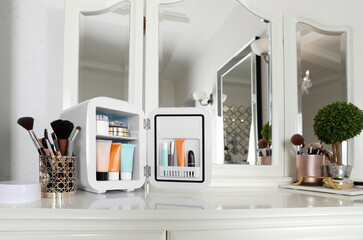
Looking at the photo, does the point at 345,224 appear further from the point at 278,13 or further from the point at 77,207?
the point at 278,13

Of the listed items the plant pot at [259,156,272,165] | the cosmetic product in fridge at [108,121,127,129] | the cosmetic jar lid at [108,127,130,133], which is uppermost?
the cosmetic product in fridge at [108,121,127,129]

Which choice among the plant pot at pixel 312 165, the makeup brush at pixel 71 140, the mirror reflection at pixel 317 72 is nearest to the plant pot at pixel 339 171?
the plant pot at pixel 312 165

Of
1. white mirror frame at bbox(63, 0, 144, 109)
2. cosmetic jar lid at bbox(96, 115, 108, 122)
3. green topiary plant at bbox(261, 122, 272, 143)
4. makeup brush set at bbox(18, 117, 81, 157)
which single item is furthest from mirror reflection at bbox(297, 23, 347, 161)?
makeup brush set at bbox(18, 117, 81, 157)

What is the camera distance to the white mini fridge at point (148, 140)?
2.69ft

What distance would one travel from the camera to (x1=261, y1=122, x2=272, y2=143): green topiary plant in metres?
1.15

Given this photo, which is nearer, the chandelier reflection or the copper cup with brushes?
the copper cup with brushes

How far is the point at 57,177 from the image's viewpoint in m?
0.73

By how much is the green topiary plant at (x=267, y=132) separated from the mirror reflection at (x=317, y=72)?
5.0 inches

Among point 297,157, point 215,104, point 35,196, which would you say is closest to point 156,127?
point 215,104

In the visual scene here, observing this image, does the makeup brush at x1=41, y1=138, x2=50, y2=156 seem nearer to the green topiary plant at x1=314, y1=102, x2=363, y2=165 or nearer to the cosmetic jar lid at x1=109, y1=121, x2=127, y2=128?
the cosmetic jar lid at x1=109, y1=121, x2=127, y2=128

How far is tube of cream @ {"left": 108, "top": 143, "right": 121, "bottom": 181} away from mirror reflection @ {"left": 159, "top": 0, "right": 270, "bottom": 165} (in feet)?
0.86

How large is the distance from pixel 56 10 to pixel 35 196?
2.23 ft

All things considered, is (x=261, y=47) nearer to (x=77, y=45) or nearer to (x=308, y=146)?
(x=308, y=146)

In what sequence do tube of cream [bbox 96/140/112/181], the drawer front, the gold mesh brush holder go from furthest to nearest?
tube of cream [bbox 96/140/112/181] → the gold mesh brush holder → the drawer front
